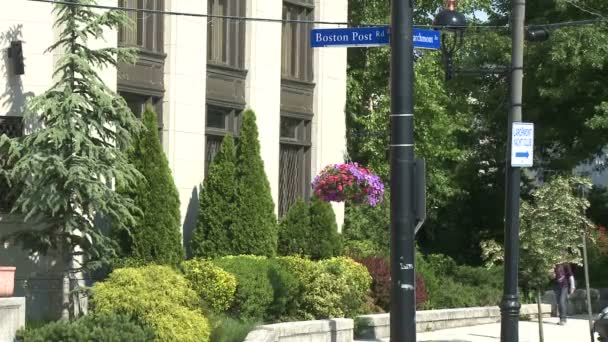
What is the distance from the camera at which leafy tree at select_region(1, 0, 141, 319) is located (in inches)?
615

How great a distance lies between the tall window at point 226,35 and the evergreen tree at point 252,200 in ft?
5.43

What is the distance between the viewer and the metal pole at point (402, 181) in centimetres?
1223

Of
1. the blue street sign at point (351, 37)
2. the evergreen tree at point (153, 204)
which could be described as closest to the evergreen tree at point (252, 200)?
the evergreen tree at point (153, 204)

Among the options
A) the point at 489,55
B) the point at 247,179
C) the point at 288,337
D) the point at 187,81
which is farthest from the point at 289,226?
the point at 489,55

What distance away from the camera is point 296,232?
73.2 feet

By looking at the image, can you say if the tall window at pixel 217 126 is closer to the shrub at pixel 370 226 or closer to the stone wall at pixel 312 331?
the shrub at pixel 370 226

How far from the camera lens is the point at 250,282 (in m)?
17.7

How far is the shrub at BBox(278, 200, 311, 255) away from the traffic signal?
719 centimetres

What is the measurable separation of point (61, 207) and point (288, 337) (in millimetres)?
3925

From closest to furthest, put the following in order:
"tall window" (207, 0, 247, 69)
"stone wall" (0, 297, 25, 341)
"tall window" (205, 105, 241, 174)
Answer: "stone wall" (0, 297, 25, 341), "tall window" (205, 105, 241, 174), "tall window" (207, 0, 247, 69)

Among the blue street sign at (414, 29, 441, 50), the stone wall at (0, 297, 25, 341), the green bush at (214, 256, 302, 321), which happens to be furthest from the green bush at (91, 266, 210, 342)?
the blue street sign at (414, 29, 441, 50)

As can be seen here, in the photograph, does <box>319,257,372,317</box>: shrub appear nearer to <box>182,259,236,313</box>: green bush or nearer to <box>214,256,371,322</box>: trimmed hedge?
<box>214,256,371,322</box>: trimmed hedge

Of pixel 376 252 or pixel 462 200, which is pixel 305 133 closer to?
pixel 376 252

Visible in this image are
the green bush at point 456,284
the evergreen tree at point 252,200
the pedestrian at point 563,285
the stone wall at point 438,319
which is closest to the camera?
the stone wall at point 438,319
